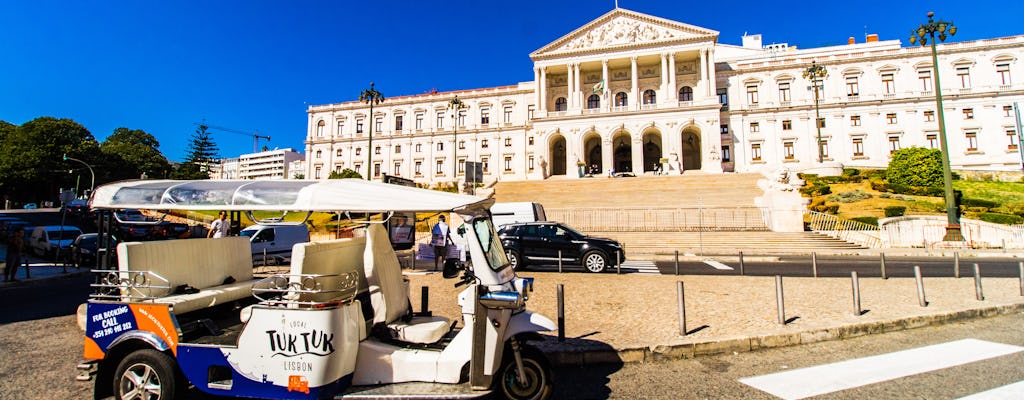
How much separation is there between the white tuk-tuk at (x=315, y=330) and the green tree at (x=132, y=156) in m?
69.0

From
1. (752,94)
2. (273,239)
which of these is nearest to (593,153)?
(752,94)

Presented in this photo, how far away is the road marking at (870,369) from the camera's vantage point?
4.20 meters

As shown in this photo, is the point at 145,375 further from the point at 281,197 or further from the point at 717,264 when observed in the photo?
the point at 717,264

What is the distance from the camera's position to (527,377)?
372 cm

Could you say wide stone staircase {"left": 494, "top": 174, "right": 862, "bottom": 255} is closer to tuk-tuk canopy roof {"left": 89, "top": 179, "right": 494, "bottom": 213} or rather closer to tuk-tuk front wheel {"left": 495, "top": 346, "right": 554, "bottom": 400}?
tuk-tuk front wheel {"left": 495, "top": 346, "right": 554, "bottom": 400}

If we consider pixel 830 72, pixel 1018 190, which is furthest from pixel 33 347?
pixel 830 72

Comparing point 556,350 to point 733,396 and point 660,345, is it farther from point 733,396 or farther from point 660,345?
point 733,396

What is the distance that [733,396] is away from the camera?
404 cm

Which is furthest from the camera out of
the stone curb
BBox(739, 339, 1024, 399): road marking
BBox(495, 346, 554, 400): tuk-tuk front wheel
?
the stone curb

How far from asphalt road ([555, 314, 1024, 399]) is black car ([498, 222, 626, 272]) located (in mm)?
7530

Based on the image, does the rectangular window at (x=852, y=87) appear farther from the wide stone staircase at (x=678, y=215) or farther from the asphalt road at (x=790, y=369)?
the asphalt road at (x=790, y=369)

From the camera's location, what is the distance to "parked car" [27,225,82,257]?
18875 millimetres

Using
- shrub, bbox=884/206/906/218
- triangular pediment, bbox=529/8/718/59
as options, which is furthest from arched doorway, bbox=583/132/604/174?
shrub, bbox=884/206/906/218

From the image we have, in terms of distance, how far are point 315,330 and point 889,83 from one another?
218 ft
